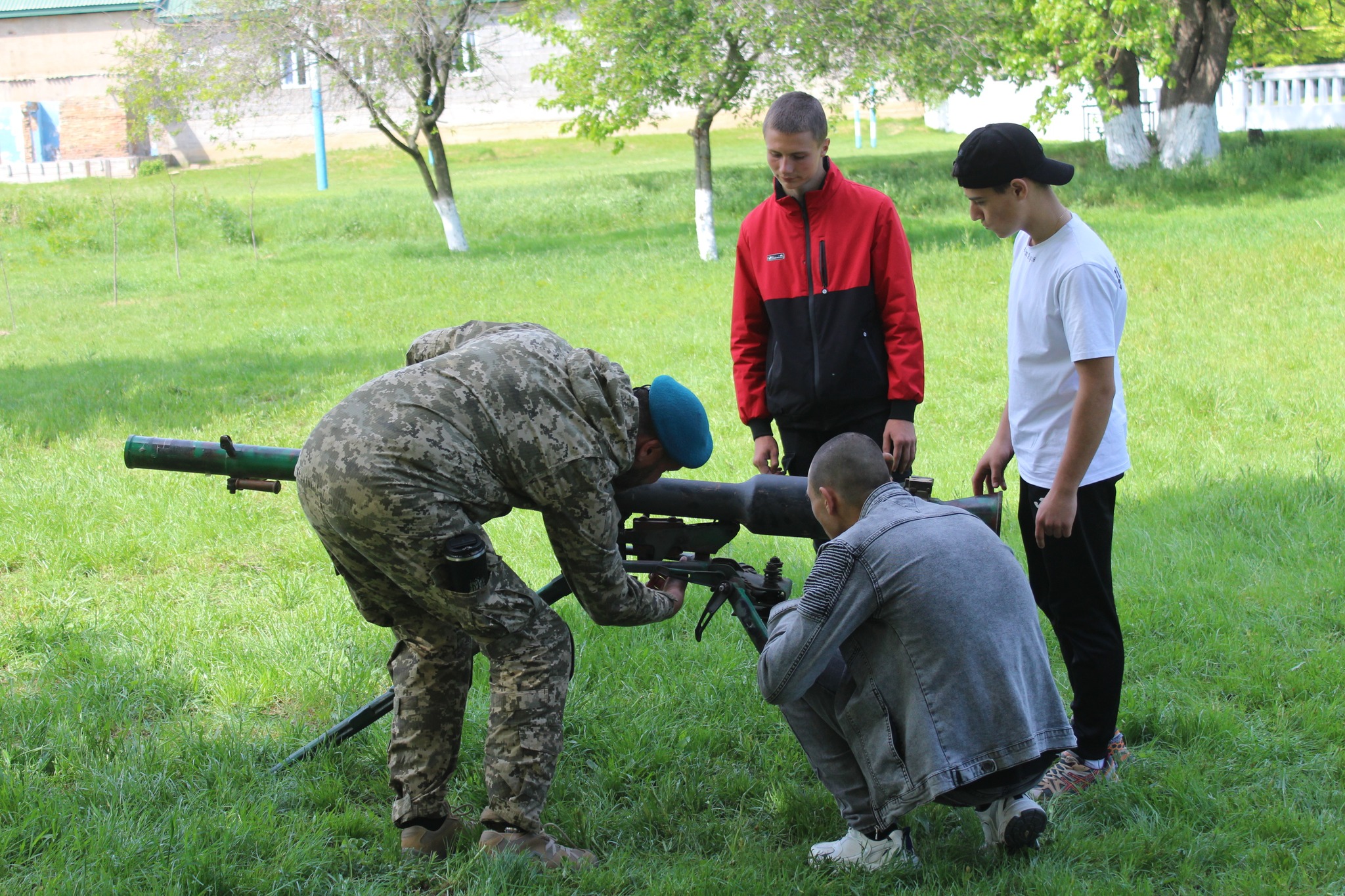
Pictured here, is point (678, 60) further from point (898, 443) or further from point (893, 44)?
point (898, 443)

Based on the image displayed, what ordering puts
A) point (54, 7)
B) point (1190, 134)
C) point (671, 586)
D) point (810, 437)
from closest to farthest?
point (671, 586) < point (810, 437) < point (1190, 134) < point (54, 7)

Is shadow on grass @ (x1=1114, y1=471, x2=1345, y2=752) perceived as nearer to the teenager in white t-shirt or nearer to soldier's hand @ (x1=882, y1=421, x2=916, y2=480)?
the teenager in white t-shirt

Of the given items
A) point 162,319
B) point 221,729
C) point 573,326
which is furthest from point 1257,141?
point 221,729

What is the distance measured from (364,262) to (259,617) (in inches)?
577

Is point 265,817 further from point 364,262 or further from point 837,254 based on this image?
point 364,262

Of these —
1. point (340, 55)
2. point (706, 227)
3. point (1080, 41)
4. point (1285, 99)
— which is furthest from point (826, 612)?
point (1285, 99)

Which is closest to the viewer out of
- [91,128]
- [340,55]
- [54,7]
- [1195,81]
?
[340,55]

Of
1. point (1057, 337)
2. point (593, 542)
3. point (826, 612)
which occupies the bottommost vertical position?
point (826, 612)

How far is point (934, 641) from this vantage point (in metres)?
2.60

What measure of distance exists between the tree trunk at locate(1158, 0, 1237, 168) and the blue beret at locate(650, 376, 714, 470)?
843 inches

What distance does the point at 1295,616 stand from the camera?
437 cm

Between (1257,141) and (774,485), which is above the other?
(1257,141)

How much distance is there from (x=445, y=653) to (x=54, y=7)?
5248 centimetres

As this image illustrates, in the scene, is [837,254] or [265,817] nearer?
[265,817]
